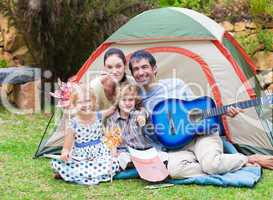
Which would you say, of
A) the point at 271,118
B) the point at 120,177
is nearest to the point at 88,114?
the point at 120,177

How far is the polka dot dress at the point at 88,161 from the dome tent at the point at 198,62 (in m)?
0.70

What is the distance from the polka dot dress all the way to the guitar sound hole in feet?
2.04

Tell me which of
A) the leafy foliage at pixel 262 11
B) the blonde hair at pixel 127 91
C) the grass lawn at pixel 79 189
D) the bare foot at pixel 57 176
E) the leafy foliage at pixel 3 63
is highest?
the leafy foliage at pixel 262 11

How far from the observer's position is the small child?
12.3 feet

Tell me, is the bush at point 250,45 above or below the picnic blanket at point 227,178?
above

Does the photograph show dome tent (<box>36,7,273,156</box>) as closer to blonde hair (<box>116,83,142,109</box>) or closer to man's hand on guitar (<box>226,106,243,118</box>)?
man's hand on guitar (<box>226,106,243,118</box>)

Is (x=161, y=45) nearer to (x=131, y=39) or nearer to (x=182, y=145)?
(x=131, y=39)

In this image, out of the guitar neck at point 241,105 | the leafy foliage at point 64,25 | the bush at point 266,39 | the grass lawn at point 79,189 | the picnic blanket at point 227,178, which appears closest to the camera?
the grass lawn at point 79,189

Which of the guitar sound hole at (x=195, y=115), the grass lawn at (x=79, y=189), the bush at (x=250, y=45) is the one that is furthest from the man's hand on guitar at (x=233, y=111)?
the bush at (x=250, y=45)

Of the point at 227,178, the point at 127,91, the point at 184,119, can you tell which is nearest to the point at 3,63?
the point at 127,91

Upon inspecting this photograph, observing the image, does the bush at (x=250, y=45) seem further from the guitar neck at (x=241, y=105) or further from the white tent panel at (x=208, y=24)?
the guitar neck at (x=241, y=105)

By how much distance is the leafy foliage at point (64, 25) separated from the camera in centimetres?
580

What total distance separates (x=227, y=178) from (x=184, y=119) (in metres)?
0.55

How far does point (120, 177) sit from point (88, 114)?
1.54ft
